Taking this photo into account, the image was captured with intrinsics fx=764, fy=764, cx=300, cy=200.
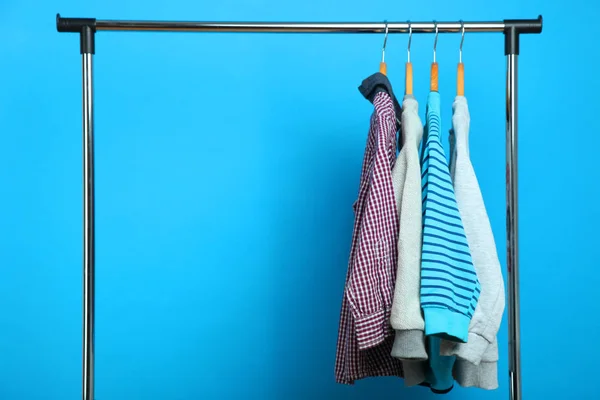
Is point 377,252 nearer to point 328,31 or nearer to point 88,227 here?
point 328,31

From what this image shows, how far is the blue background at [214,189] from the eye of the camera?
96.0 inches

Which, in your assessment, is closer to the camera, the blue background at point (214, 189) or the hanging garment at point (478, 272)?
the hanging garment at point (478, 272)

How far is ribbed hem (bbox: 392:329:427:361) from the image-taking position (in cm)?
149

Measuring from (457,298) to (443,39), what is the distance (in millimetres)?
1236

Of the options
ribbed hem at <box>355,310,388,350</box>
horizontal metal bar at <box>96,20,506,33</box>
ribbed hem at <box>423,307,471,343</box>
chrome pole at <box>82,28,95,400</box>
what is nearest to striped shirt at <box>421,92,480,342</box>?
ribbed hem at <box>423,307,471,343</box>

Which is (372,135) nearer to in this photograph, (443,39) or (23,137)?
(443,39)

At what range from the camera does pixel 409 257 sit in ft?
5.03

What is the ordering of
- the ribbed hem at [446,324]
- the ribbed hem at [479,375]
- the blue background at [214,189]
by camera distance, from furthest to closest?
the blue background at [214,189] → the ribbed hem at [479,375] → the ribbed hem at [446,324]

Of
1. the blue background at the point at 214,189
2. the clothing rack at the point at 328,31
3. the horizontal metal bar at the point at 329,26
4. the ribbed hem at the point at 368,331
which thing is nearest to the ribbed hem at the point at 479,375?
the clothing rack at the point at 328,31

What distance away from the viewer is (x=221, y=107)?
2463 millimetres

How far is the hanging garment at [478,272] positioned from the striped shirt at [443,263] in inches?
1.4

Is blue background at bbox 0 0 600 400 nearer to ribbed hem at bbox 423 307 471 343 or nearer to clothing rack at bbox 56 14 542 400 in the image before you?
clothing rack at bbox 56 14 542 400

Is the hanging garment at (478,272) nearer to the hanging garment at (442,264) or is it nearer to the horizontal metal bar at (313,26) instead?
the hanging garment at (442,264)

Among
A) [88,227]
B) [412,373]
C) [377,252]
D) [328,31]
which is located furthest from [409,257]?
[88,227]
